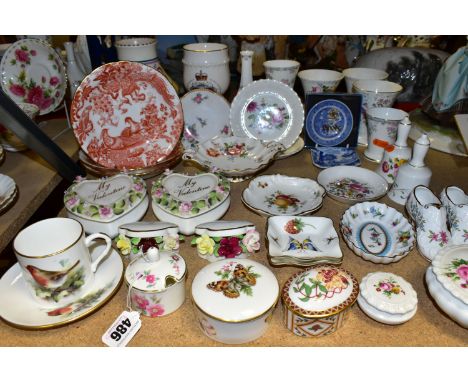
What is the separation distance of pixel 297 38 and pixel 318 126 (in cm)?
87

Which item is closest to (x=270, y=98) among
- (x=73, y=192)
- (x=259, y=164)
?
(x=259, y=164)

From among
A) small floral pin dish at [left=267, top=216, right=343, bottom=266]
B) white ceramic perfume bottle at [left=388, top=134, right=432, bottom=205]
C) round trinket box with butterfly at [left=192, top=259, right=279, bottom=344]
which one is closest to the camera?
round trinket box with butterfly at [left=192, top=259, right=279, bottom=344]

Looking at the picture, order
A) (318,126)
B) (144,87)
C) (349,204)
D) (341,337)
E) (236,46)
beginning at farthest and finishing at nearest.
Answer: (236,46) → (318,126) → (144,87) → (349,204) → (341,337)

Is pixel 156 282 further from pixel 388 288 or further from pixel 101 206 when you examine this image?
pixel 388 288

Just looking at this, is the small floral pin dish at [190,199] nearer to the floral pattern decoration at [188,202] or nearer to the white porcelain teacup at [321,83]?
the floral pattern decoration at [188,202]

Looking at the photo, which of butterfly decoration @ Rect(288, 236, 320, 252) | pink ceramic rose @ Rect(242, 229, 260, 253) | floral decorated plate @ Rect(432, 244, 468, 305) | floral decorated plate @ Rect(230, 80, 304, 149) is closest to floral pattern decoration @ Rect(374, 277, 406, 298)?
floral decorated plate @ Rect(432, 244, 468, 305)

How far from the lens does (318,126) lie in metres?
1.86

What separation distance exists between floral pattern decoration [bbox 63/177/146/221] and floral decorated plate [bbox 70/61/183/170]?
12.3 inches

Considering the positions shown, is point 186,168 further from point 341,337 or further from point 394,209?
point 341,337

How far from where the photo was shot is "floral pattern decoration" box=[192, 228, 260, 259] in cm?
124

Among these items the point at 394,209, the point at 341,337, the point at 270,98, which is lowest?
the point at 341,337

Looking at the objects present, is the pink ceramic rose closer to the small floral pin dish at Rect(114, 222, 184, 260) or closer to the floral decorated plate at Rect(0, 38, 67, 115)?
the small floral pin dish at Rect(114, 222, 184, 260)

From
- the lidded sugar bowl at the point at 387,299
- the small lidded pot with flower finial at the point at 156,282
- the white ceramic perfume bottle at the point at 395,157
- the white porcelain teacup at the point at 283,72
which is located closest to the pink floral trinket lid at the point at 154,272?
the small lidded pot with flower finial at the point at 156,282

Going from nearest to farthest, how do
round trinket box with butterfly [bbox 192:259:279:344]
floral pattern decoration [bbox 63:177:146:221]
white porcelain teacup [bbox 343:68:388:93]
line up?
round trinket box with butterfly [bbox 192:259:279:344]
floral pattern decoration [bbox 63:177:146:221]
white porcelain teacup [bbox 343:68:388:93]
